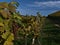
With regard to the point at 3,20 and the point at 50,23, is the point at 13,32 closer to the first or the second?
the point at 3,20

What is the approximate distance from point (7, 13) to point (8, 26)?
0.50 feet

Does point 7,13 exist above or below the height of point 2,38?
above

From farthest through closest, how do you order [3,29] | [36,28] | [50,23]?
[50,23] → [36,28] → [3,29]

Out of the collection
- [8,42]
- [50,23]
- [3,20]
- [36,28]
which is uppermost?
[3,20]

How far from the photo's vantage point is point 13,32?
331 cm

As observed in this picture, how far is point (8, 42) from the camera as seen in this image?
10.00 feet

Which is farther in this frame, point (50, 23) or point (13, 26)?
point (50, 23)

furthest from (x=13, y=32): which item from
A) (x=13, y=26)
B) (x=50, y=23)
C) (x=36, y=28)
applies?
(x=50, y=23)

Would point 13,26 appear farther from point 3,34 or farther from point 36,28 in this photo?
point 36,28

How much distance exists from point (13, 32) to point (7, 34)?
0.76 ft

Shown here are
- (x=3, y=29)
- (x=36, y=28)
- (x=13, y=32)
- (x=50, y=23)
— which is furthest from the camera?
(x=50, y=23)

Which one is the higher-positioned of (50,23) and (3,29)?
(3,29)

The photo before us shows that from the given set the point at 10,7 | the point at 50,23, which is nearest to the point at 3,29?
the point at 10,7

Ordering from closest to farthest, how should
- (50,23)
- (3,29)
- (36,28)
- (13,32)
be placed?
(3,29)
(13,32)
(36,28)
(50,23)
